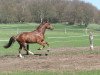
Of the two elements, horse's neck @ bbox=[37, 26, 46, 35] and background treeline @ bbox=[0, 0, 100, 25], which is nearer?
horse's neck @ bbox=[37, 26, 46, 35]

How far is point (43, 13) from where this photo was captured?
397 feet

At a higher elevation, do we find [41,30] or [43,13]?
[41,30]

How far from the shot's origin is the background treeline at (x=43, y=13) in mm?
117688

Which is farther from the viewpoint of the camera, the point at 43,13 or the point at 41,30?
the point at 43,13

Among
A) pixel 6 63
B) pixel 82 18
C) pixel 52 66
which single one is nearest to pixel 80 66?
pixel 52 66

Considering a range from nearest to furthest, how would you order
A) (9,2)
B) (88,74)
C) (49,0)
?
(88,74), (9,2), (49,0)

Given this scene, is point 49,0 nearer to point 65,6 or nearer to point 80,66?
point 65,6

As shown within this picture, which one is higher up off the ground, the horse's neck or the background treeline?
the horse's neck

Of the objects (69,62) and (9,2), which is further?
(9,2)

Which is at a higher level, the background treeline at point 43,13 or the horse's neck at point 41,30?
the horse's neck at point 41,30

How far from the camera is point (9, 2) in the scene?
420ft

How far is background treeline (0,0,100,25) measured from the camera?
11769 centimetres

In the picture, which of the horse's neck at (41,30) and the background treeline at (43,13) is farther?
the background treeline at (43,13)

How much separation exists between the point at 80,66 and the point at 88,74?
2.58 metres
